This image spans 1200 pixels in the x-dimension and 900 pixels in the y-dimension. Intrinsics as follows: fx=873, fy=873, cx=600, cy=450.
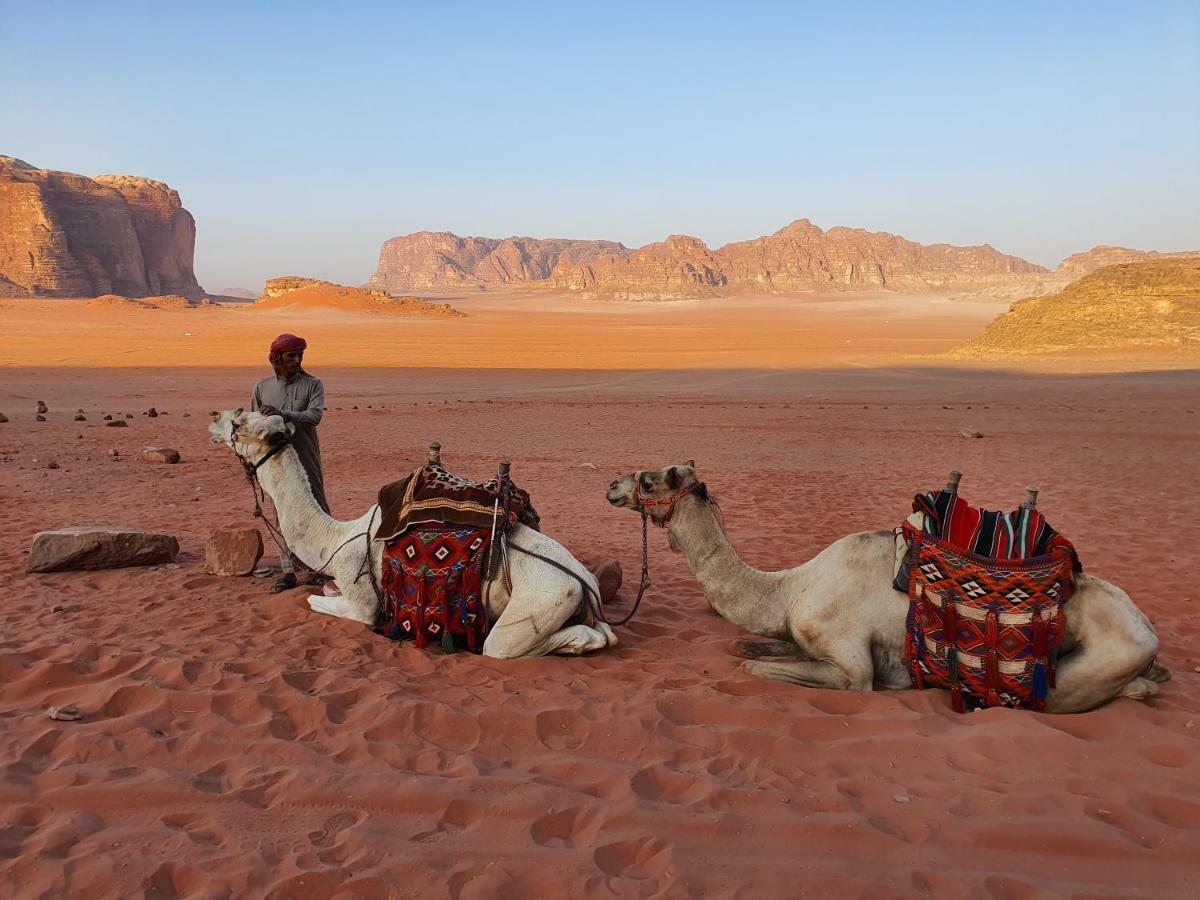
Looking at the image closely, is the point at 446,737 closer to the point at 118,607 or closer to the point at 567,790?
the point at 567,790

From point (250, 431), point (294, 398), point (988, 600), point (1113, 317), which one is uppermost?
point (1113, 317)

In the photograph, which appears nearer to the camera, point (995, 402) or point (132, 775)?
point (132, 775)

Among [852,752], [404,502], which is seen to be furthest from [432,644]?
[852,752]

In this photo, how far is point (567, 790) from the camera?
3.67 m

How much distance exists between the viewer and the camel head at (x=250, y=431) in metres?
5.62

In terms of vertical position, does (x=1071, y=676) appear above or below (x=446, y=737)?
above

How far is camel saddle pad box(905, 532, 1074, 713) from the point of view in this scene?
13.6 ft

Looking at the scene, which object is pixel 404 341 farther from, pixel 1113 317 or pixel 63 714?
pixel 63 714

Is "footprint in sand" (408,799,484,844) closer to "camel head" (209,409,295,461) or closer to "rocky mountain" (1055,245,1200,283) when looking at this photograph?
"camel head" (209,409,295,461)

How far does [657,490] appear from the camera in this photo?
5.06 m

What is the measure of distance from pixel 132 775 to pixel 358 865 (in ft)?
4.05

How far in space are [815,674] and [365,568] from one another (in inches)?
109

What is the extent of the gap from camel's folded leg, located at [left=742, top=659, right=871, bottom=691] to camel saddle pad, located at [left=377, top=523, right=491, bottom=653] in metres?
1.65

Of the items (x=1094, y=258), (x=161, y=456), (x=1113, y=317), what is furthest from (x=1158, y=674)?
(x=1094, y=258)
